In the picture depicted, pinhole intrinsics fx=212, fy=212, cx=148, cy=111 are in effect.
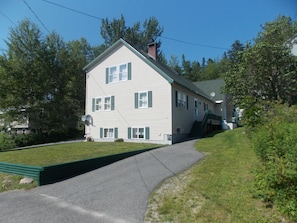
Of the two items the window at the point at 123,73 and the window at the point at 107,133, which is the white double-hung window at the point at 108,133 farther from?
the window at the point at 123,73

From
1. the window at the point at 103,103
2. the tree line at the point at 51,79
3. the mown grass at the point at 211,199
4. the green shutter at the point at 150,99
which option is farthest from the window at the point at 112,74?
the mown grass at the point at 211,199

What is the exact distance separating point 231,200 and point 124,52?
15961 millimetres

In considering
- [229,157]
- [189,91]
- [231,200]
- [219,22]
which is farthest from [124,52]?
[231,200]

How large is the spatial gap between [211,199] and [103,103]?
624 inches

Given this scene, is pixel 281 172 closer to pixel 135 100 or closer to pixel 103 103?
pixel 135 100

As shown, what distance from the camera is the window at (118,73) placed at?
59.1 ft

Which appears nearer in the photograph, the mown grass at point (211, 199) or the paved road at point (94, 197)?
the mown grass at point (211, 199)

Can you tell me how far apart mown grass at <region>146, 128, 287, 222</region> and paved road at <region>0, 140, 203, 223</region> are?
42 cm

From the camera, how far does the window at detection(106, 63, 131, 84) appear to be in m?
18.0

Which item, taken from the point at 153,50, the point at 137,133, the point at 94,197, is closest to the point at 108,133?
the point at 137,133

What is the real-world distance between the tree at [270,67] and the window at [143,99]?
21.7ft

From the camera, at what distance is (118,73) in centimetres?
1870

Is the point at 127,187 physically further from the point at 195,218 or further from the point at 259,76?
the point at 259,76

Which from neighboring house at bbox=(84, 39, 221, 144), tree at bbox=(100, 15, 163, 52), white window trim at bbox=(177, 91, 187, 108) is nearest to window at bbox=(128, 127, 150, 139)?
neighboring house at bbox=(84, 39, 221, 144)
